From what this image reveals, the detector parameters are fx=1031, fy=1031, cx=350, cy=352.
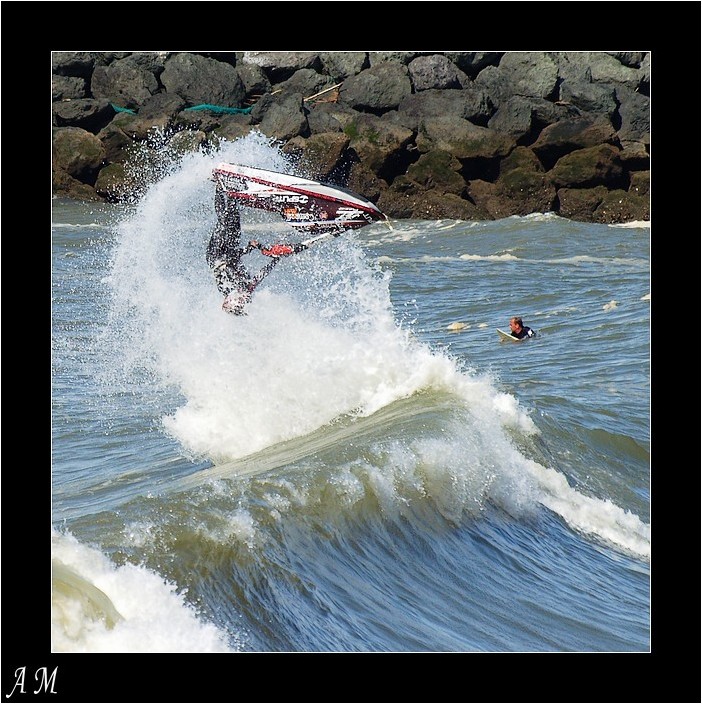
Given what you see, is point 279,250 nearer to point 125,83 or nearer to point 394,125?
point 394,125

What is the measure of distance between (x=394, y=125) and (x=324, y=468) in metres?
20.9

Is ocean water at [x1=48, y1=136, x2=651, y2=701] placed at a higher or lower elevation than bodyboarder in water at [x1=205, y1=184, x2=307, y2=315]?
lower

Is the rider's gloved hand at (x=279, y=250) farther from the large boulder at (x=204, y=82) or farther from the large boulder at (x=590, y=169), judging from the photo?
the large boulder at (x=204, y=82)

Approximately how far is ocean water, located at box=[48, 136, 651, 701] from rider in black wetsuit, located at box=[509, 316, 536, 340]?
Answer: 0.67ft

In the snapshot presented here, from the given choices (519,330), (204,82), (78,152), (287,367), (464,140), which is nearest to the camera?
(287,367)

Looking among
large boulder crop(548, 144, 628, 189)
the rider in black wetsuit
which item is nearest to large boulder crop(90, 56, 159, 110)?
large boulder crop(548, 144, 628, 189)

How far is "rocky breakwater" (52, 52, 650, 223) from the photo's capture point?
27.5 meters

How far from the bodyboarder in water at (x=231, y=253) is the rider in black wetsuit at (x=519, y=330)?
6325 mm

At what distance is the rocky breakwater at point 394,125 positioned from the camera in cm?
2747

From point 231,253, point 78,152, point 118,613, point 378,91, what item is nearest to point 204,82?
point 78,152

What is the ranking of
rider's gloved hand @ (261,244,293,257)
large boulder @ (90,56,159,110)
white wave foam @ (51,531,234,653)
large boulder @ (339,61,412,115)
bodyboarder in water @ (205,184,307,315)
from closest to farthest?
white wave foam @ (51,531,234,653), bodyboarder in water @ (205,184,307,315), rider's gloved hand @ (261,244,293,257), large boulder @ (339,61,412,115), large boulder @ (90,56,159,110)

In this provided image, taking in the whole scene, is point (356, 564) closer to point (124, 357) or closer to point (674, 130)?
point (674, 130)

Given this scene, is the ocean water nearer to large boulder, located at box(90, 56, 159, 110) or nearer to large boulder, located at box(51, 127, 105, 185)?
large boulder, located at box(51, 127, 105, 185)

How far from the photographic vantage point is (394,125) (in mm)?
28203
